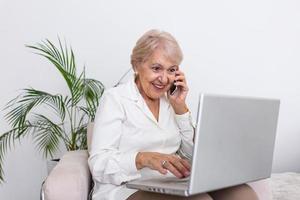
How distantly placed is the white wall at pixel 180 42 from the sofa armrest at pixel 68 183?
1.05 metres

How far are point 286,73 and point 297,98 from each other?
0.19 meters

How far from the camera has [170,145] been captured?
1836mm

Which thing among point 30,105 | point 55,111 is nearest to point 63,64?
point 30,105

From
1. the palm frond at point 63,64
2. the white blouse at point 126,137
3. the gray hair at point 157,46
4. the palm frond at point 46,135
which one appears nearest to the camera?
the white blouse at point 126,137

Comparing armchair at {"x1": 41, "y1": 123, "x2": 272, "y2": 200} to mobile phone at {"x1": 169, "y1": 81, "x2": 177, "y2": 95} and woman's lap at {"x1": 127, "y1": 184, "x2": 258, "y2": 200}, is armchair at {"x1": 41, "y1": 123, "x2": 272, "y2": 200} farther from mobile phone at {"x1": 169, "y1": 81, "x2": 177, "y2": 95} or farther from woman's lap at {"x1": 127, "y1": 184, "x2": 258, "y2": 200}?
mobile phone at {"x1": 169, "y1": 81, "x2": 177, "y2": 95}

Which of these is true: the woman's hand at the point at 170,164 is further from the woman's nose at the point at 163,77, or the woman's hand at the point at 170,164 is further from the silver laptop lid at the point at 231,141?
the woman's nose at the point at 163,77

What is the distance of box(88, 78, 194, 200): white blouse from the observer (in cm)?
159

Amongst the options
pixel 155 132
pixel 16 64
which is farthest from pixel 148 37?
pixel 16 64

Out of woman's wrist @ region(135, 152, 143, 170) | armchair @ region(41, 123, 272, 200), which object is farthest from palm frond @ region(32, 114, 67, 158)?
woman's wrist @ region(135, 152, 143, 170)

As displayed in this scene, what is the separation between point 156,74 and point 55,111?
110cm

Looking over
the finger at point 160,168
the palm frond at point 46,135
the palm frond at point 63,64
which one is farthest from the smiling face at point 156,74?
the palm frond at point 46,135

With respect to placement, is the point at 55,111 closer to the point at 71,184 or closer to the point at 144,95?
the point at 144,95

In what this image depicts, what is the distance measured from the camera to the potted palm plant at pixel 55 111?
90.6 inches

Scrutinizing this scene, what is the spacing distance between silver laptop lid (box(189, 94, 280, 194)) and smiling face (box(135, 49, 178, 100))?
495mm
